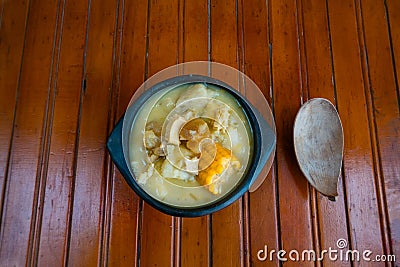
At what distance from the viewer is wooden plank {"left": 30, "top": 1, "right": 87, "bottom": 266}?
763 mm

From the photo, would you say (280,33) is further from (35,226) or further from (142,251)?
(35,226)

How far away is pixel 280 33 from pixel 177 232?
58cm

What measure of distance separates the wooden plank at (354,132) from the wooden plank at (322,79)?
0.02 m

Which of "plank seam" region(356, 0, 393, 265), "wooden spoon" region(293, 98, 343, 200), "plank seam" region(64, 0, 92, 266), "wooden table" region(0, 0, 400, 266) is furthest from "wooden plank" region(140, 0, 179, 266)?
"plank seam" region(356, 0, 393, 265)

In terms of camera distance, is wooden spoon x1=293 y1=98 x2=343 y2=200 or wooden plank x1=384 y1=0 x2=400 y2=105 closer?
wooden spoon x1=293 y1=98 x2=343 y2=200

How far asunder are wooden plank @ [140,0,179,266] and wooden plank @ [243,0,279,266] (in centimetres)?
18

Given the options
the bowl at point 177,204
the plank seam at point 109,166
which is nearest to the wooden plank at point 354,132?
the bowl at point 177,204

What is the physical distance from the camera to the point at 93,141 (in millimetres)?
832

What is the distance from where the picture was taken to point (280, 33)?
3.06 ft

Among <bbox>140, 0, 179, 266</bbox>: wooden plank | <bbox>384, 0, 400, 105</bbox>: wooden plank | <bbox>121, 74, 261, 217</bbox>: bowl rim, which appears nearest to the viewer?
<bbox>121, 74, 261, 217</bbox>: bowl rim

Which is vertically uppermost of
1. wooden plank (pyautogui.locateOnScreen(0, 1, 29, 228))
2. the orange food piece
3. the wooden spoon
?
wooden plank (pyautogui.locateOnScreen(0, 1, 29, 228))

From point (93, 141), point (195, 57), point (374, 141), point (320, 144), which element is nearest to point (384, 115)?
point (374, 141)

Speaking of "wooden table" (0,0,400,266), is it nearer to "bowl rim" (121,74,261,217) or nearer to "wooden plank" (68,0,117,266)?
"wooden plank" (68,0,117,266)

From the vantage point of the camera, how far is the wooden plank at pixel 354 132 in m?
0.78
